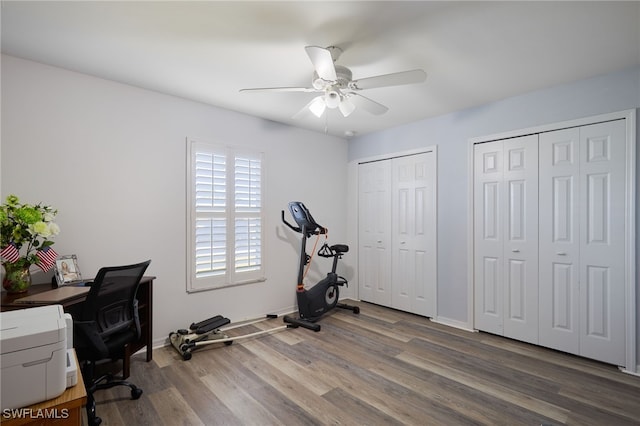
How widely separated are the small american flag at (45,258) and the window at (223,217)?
118cm

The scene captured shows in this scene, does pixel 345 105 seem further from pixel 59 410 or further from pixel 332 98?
pixel 59 410

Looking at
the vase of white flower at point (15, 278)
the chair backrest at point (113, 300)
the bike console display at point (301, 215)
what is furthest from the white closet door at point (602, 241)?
the vase of white flower at point (15, 278)

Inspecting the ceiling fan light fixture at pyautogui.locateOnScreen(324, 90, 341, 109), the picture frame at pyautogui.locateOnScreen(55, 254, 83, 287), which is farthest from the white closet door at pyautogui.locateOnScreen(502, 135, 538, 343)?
the picture frame at pyautogui.locateOnScreen(55, 254, 83, 287)

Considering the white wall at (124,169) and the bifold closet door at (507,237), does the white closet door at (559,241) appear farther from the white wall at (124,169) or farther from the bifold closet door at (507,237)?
the white wall at (124,169)

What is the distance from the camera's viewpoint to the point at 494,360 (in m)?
2.84

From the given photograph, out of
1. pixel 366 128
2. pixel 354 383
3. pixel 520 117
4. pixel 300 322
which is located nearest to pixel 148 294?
pixel 300 322

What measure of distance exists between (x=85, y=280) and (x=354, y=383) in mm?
2463

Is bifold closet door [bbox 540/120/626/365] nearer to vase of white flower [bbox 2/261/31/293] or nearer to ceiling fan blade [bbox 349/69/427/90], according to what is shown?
ceiling fan blade [bbox 349/69/427/90]

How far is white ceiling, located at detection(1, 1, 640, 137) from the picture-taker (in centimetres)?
184

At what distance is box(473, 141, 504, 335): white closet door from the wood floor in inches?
12.3

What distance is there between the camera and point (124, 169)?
2902mm

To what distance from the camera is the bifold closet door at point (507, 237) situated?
3.15 m

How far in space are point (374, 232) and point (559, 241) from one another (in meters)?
2.26

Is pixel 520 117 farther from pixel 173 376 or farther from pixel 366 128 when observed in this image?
pixel 173 376
